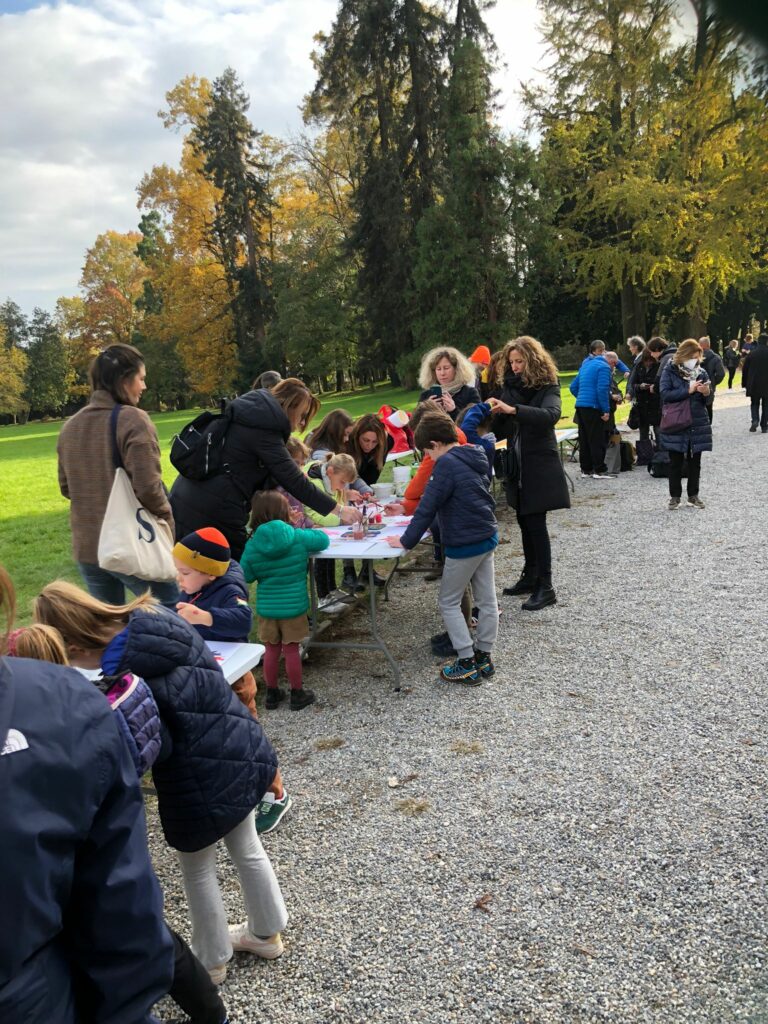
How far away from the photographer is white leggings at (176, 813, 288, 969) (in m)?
2.34

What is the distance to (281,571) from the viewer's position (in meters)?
4.21

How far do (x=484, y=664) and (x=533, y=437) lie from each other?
6.05 ft

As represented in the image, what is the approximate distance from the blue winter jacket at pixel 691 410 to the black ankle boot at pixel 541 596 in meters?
3.41

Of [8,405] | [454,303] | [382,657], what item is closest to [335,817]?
[382,657]

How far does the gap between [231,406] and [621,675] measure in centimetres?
283

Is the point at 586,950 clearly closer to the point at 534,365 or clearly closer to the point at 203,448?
the point at 203,448

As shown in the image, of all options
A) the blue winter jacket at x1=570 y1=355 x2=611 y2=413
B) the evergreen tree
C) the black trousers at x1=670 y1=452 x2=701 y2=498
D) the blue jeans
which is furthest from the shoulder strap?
the evergreen tree

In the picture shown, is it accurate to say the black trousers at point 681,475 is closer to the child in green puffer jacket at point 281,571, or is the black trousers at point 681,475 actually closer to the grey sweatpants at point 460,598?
the grey sweatpants at point 460,598

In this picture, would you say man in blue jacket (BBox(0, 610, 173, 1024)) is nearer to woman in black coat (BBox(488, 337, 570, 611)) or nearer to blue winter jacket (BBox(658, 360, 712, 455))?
woman in black coat (BBox(488, 337, 570, 611))

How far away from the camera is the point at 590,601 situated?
5945 millimetres

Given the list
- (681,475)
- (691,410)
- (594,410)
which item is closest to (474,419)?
(691,410)

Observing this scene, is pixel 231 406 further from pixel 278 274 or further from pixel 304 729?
pixel 278 274

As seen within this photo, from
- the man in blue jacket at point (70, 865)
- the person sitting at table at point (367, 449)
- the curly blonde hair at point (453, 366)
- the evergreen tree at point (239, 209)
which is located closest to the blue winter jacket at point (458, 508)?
the person sitting at table at point (367, 449)

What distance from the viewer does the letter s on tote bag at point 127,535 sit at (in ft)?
12.0
